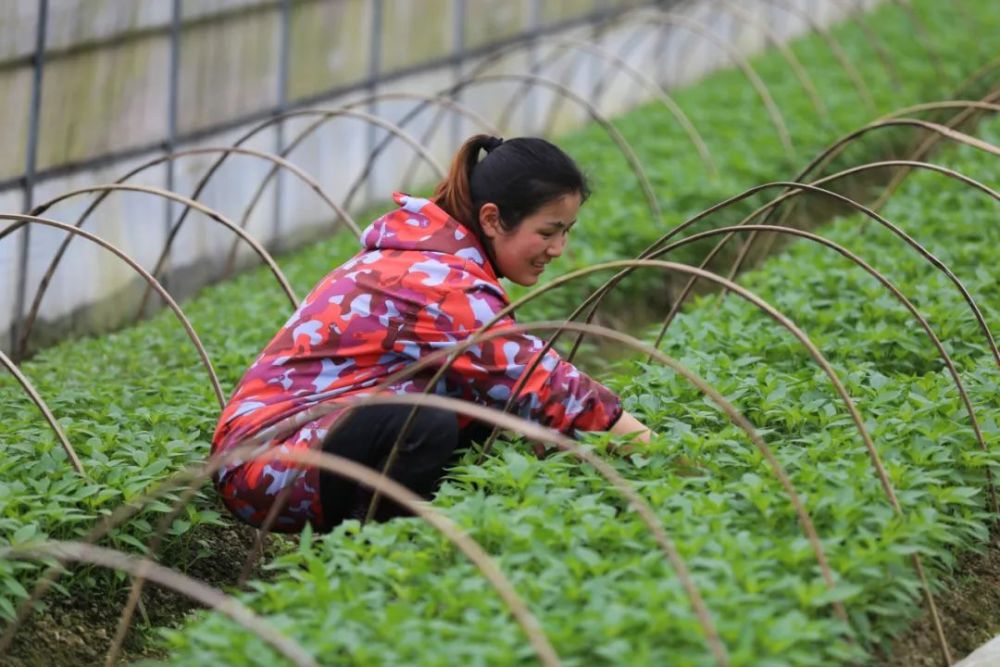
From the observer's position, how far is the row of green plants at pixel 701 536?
3.30 m

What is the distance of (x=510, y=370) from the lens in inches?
167

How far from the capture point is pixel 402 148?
11016 mm

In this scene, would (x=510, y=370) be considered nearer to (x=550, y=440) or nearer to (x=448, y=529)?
(x=550, y=440)

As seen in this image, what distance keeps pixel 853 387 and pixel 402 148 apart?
6.58m

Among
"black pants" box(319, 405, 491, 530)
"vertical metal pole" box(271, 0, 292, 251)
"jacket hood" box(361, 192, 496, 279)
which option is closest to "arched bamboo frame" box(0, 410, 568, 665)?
"black pants" box(319, 405, 491, 530)

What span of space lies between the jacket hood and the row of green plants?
0.59 m

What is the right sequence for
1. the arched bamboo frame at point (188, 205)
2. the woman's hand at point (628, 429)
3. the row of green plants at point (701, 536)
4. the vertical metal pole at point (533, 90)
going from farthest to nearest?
the vertical metal pole at point (533, 90)
the arched bamboo frame at point (188, 205)
the woman's hand at point (628, 429)
the row of green plants at point (701, 536)

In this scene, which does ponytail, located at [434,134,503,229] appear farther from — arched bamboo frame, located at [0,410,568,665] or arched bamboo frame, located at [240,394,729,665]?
arched bamboo frame, located at [0,410,568,665]

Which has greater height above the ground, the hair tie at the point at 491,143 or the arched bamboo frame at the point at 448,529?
the hair tie at the point at 491,143

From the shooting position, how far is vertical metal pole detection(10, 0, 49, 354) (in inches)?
299

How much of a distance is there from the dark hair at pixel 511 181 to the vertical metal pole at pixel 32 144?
12.4 feet

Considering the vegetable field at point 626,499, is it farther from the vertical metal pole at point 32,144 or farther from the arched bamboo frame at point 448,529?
the vertical metal pole at point 32,144

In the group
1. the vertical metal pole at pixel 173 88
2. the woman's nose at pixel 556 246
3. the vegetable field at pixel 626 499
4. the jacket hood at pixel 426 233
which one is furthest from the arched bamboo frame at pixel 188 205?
the vertical metal pole at pixel 173 88

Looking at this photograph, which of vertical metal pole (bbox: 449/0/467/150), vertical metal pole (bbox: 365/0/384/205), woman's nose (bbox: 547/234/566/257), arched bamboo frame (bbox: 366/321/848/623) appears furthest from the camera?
vertical metal pole (bbox: 449/0/467/150)
